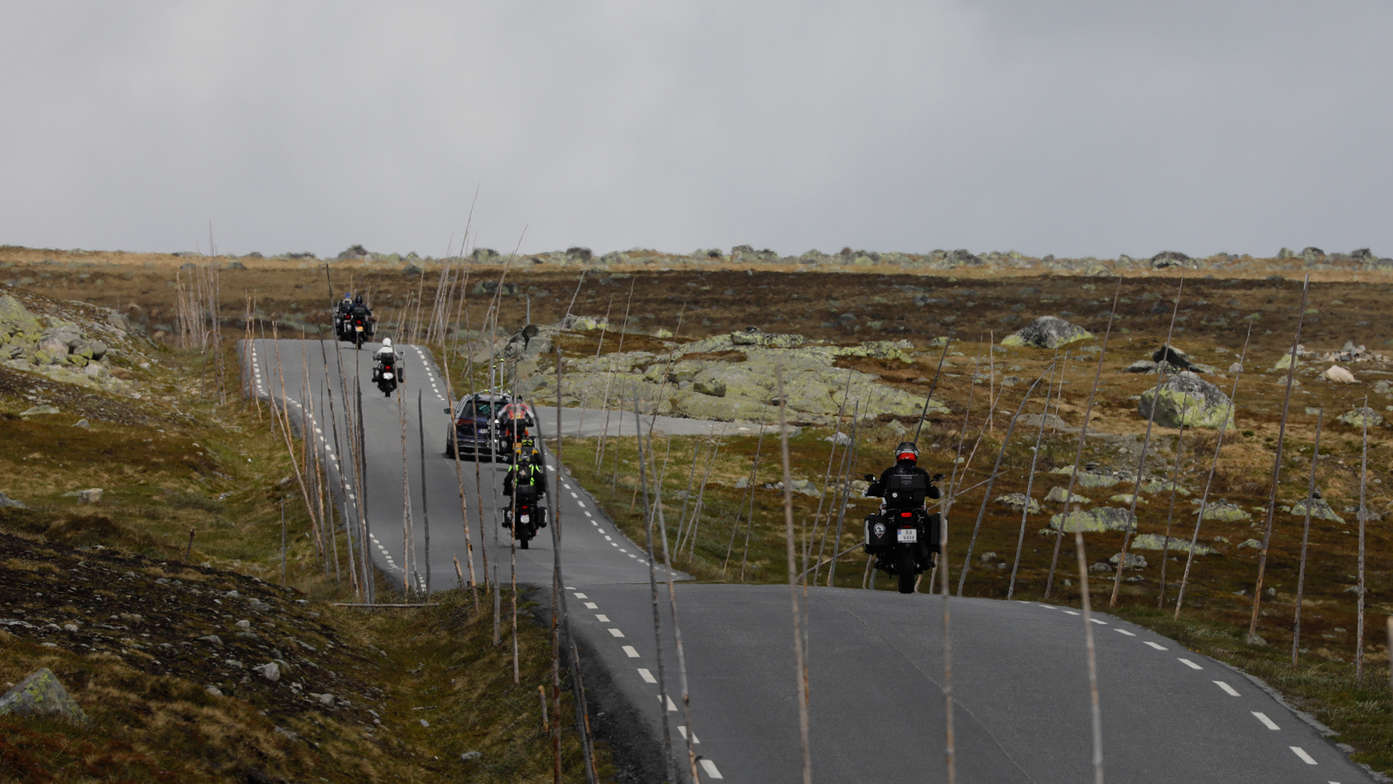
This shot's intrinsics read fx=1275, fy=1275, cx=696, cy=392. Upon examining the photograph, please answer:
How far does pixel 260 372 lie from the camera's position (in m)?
59.0

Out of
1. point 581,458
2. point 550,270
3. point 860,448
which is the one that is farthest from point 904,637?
point 550,270

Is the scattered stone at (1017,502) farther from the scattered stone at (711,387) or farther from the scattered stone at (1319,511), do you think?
the scattered stone at (711,387)

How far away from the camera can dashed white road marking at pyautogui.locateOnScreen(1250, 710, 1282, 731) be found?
43.2 feet

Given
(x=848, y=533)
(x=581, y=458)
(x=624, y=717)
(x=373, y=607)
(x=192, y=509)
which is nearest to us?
(x=624, y=717)

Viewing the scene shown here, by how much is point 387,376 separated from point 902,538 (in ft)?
103

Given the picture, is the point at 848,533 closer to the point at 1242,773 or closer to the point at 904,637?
the point at 904,637

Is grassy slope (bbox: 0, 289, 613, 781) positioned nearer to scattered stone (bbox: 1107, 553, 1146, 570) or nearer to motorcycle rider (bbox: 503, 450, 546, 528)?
motorcycle rider (bbox: 503, 450, 546, 528)

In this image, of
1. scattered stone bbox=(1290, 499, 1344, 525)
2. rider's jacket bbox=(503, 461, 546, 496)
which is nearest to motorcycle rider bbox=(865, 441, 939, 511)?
rider's jacket bbox=(503, 461, 546, 496)

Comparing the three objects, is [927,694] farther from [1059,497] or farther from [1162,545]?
[1059,497]

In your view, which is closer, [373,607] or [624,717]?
[624,717]

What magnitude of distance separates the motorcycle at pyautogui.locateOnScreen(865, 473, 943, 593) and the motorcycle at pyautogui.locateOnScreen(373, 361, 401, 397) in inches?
1191

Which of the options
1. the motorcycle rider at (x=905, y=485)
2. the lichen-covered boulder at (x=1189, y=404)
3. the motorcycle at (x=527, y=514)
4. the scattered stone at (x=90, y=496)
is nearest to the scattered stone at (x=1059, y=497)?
the lichen-covered boulder at (x=1189, y=404)

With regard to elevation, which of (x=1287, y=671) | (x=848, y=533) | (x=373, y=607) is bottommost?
(x=848, y=533)

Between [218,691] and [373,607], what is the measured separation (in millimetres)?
8763
